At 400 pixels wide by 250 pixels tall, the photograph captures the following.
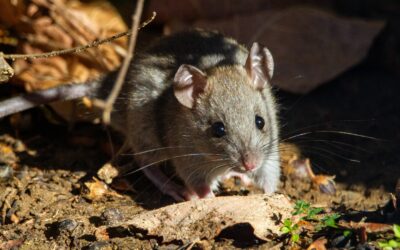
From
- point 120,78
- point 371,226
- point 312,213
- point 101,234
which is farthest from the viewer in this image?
point 101,234

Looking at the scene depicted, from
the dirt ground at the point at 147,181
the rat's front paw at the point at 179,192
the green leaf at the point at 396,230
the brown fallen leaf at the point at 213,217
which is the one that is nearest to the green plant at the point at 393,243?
the green leaf at the point at 396,230

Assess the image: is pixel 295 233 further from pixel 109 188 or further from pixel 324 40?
pixel 324 40

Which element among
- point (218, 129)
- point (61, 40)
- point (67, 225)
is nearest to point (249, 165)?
point (218, 129)

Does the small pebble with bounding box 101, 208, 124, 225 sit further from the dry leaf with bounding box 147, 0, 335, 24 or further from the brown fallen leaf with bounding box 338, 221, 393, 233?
the dry leaf with bounding box 147, 0, 335, 24

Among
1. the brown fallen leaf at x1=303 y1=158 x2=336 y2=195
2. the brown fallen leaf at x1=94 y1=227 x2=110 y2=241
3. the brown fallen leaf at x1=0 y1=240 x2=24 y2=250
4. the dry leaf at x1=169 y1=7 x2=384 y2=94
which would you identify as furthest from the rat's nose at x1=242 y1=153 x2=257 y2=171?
the dry leaf at x1=169 y1=7 x2=384 y2=94

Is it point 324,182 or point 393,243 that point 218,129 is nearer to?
point 324,182

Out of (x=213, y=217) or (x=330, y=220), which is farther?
(x=213, y=217)

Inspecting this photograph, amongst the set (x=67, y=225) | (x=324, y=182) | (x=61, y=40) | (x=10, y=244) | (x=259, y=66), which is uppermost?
(x=61, y=40)
